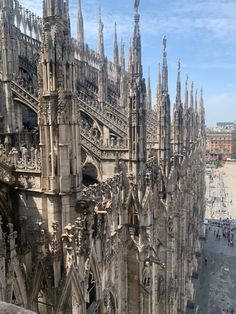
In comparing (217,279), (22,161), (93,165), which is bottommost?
(217,279)

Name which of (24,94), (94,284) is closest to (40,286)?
(94,284)

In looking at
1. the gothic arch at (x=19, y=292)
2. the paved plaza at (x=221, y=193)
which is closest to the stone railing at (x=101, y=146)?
the gothic arch at (x=19, y=292)

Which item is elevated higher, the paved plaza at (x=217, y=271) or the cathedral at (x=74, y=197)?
the cathedral at (x=74, y=197)

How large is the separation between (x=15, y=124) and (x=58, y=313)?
15.7 metres

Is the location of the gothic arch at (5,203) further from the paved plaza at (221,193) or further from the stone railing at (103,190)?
the paved plaza at (221,193)

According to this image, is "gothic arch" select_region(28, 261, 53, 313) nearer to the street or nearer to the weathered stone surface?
the weathered stone surface

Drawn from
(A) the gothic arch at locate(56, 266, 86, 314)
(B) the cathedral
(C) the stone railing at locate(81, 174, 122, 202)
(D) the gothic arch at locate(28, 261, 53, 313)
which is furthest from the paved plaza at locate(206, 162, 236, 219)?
(D) the gothic arch at locate(28, 261, 53, 313)

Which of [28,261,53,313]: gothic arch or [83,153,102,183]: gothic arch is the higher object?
[83,153,102,183]: gothic arch

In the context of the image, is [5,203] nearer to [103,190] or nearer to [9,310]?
[103,190]

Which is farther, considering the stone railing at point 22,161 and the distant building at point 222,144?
the distant building at point 222,144

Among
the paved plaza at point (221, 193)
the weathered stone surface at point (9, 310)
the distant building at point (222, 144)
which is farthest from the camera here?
the distant building at point (222, 144)

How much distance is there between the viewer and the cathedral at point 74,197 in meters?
9.27

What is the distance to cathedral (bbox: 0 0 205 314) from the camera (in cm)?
927

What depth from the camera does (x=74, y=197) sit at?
33.8 ft
